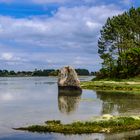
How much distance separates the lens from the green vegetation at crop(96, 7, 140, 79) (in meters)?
107

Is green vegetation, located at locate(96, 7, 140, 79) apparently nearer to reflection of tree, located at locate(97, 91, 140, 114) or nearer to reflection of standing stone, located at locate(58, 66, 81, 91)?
reflection of standing stone, located at locate(58, 66, 81, 91)

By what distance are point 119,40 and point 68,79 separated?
43642 mm

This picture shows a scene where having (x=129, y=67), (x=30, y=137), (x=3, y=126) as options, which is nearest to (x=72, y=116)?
(x=3, y=126)

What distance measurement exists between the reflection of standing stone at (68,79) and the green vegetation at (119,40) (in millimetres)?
31625

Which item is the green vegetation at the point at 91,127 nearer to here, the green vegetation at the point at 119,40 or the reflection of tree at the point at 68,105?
the reflection of tree at the point at 68,105

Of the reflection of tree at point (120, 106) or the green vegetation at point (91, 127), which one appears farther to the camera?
the reflection of tree at point (120, 106)

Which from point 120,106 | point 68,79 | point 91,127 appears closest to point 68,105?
point 120,106

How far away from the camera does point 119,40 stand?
378 ft

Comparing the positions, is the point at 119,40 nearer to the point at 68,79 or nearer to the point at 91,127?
the point at 68,79

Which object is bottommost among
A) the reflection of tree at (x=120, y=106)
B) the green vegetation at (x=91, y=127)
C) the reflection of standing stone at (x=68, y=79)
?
the green vegetation at (x=91, y=127)

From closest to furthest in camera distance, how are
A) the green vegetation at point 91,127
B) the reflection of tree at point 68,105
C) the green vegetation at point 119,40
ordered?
the green vegetation at point 91,127
the reflection of tree at point 68,105
the green vegetation at point 119,40

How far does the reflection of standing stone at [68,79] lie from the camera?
242 ft

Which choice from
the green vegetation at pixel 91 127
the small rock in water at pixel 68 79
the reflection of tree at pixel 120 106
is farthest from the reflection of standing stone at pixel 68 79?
the green vegetation at pixel 91 127

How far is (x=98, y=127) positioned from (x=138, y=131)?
98.2 inches
